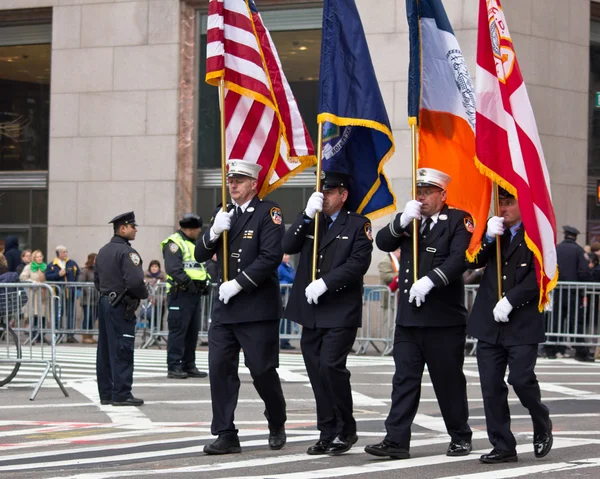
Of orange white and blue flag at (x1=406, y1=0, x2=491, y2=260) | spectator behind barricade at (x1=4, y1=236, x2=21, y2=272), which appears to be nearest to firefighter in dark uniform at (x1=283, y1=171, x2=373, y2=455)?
orange white and blue flag at (x1=406, y1=0, x2=491, y2=260)

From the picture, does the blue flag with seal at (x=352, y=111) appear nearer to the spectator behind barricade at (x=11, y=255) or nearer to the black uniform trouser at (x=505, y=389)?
the black uniform trouser at (x=505, y=389)

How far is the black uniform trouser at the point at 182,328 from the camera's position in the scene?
15812 millimetres

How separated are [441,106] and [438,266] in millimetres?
1421

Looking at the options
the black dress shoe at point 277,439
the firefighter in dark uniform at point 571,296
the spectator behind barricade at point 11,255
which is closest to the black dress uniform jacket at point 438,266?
the black dress shoe at point 277,439

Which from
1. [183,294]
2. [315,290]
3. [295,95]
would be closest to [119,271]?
[183,294]

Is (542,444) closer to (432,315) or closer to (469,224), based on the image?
(432,315)

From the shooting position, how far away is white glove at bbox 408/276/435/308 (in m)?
8.89

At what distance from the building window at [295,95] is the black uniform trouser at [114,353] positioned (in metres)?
12.3

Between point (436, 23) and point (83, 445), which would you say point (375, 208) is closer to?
point (436, 23)

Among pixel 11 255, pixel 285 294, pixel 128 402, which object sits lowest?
pixel 128 402

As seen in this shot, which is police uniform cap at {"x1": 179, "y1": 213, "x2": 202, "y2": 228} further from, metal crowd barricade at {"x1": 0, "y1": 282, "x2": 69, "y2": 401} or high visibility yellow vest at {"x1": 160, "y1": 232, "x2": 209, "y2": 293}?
metal crowd barricade at {"x1": 0, "y1": 282, "x2": 69, "y2": 401}

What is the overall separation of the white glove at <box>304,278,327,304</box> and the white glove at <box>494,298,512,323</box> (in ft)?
3.89

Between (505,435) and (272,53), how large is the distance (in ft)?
12.3

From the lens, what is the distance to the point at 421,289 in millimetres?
8891
